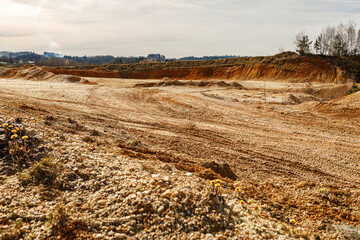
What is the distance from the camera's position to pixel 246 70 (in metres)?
46.3

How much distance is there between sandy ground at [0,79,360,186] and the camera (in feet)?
30.3

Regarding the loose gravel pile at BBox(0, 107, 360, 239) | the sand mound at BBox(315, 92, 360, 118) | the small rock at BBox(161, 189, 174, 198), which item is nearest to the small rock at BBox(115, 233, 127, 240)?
the loose gravel pile at BBox(0, 107, 360, 239)

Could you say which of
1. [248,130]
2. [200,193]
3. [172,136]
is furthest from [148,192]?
[248,130]

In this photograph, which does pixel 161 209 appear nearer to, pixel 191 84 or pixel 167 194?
pixel 167 194

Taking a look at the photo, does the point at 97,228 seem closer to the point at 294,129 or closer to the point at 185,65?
the point at 294,129

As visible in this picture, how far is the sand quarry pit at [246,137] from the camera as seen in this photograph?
6594mm

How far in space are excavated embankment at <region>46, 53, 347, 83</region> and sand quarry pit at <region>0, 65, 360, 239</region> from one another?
22535 mm

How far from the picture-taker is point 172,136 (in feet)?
38.4

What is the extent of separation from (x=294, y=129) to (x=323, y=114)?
182 inches

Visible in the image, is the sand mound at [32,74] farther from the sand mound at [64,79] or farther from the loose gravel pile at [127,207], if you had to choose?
the loose gravel pile at [127,207]

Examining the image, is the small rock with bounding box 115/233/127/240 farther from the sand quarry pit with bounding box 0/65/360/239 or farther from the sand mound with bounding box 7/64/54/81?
the sand mound with bounding box 7/64/54/81

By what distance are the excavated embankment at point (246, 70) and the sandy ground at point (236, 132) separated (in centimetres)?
2361

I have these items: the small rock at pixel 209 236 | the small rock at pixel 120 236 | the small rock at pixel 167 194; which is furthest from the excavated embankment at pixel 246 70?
the small rock at pixel 120 236

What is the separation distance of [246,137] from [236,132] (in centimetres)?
80
